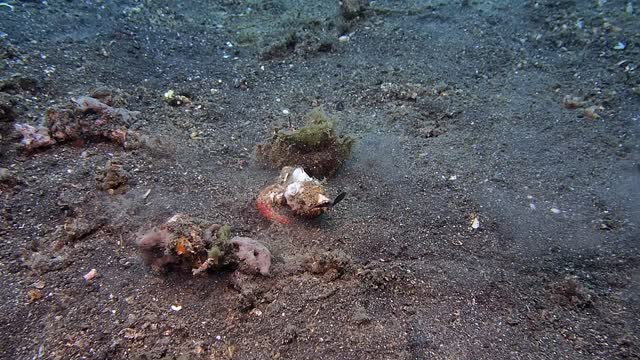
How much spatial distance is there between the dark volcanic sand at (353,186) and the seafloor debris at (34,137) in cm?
10

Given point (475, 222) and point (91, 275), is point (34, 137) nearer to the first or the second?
point (91, 275)

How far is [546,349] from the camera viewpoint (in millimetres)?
2615

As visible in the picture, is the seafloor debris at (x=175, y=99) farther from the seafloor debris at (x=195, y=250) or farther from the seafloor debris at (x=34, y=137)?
the seafloor debris at (x=195, y=250)

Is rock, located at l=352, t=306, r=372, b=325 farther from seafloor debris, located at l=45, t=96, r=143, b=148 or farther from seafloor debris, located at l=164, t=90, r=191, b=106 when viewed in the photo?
seafloor debris, located at l=164, t=90, r=191, b=106

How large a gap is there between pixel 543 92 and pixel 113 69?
6.08m

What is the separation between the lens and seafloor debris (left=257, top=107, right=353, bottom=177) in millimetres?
3973

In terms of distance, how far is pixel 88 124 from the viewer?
13.0ft

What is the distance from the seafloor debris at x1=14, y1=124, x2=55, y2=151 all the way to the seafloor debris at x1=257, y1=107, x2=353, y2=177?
2.32 m

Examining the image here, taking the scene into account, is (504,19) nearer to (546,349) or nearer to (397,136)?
(397,136)

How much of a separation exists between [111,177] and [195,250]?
4.68 feet

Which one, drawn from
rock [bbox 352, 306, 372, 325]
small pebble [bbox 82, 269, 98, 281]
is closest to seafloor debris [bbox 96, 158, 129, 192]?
small pebble [bbox 82, 269, 98, 281]

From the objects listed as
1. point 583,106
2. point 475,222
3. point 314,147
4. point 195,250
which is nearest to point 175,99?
point 314,147

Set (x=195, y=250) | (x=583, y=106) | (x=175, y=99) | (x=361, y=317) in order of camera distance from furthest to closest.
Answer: (x=175, y=99)
(x=583, y=106)
(x=195, y=250)
(x=361, y=317)

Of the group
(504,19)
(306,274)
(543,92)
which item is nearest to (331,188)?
(306,274)
